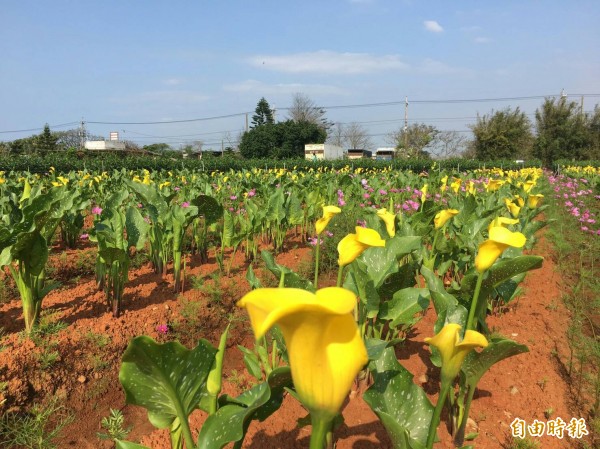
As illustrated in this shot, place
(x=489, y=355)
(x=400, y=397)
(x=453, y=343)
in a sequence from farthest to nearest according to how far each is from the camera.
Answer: (x=489, y=355), (x=400, y=397), (x=453, y=343)

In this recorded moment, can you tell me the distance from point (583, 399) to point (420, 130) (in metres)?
53.3

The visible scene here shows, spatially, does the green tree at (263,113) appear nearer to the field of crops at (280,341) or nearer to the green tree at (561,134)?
the green tree at (561,134)

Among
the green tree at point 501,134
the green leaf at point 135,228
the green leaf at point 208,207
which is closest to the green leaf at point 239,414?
the green leaf at point 135,228

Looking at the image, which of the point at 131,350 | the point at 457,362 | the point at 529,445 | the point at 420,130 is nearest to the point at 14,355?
the point at 131,350

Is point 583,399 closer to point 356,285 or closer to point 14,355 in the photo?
point 356,285

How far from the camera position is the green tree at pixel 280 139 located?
44.3 m

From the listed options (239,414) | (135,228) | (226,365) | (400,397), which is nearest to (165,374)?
(239,414)

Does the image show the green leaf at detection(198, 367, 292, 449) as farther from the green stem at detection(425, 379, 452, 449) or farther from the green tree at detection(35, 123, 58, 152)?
the green tree at detection(35, 123, 58, 152)

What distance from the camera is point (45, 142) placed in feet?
167

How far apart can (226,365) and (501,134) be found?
3957 centimetres

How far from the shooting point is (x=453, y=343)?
0.98m

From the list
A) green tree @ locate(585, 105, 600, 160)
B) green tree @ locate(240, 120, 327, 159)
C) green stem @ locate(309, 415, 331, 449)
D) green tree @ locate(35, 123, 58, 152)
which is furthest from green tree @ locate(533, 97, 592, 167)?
green tree @ locate(35, 123, 58, 152)

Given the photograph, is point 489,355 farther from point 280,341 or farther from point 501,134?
point 501,134

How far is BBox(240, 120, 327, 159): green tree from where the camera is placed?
44.3 m
